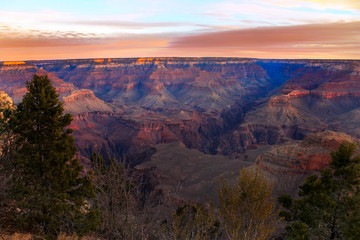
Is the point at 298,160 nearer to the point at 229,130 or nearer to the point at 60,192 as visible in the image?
the point at 60,192

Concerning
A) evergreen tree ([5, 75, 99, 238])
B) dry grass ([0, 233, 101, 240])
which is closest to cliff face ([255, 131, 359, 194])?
evergreen tree ([5, 75, 99, 238])

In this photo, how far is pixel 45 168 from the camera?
1475 centimetres

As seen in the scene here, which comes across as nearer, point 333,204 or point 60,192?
point 333,204

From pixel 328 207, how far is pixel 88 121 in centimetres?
11831

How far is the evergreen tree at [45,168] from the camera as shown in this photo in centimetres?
1391

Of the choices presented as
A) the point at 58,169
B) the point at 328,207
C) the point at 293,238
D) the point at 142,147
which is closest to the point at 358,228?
the point at 328,207

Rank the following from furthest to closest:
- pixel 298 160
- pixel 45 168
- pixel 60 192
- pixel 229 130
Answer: pixel 229 130
pixel 298 160
pixel 60 192
pixel 45 168

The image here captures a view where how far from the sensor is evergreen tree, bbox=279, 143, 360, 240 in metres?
14.2

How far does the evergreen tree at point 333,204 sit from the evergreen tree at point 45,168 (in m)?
13.2

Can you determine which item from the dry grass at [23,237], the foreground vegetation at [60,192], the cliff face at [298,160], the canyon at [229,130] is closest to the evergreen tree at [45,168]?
the foreground vegetation at [60,192]

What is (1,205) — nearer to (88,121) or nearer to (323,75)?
(88,121)

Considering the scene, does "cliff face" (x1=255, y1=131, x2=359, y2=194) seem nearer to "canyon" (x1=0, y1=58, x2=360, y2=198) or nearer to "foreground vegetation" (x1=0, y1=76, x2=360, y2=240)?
"canyon" (x1=0, y1=58, x2=360, y2=198)

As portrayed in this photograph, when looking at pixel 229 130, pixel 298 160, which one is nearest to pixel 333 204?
pixel 298 160

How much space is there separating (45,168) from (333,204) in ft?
56.6
